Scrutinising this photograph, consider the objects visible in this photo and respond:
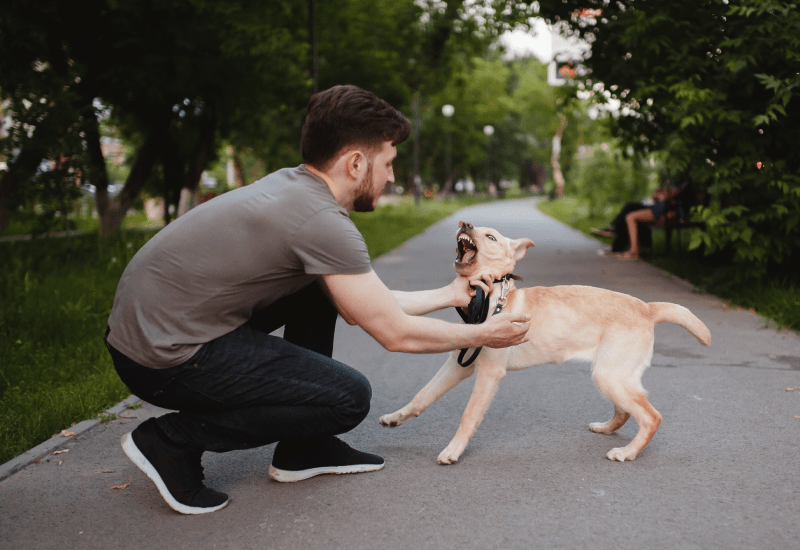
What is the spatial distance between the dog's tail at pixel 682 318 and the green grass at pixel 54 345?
347 cm

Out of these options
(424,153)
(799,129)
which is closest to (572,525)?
(799,129)

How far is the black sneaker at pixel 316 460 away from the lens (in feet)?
11.2

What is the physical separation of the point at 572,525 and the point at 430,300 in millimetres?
1269

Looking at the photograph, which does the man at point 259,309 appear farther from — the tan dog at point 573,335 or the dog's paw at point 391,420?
the dog's paw at point 391,420

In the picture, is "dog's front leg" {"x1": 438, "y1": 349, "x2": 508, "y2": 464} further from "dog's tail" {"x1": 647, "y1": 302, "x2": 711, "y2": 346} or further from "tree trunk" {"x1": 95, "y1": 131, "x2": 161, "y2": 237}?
"tree trunk" {"x1": 95, "y1": 131, "x2": 161, "y2": 237}

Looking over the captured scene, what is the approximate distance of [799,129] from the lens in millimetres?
7520

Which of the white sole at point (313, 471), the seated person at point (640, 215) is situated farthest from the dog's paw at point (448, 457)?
the seated person at point (640, 215)

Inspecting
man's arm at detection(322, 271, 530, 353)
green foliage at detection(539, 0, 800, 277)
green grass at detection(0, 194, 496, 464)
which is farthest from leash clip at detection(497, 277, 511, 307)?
green foliage at detection(539, 0, 800, 277)

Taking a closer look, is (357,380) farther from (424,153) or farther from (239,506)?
(424,153)

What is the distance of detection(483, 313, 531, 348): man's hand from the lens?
317 cm

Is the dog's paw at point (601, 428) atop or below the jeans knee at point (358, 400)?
below

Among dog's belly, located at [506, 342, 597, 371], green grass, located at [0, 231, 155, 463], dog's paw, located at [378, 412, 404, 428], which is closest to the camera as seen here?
dog's belly, located at [506, 342, 597, 371]

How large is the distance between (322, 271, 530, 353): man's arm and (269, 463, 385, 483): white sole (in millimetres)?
809

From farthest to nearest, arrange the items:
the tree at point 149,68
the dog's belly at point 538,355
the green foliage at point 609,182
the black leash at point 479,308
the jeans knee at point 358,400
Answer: the green foliage at point 609,182
the tree at point 149,68
the dog's belly at point 538,355
the black leash at point 479,308
the jeans knee at point 358,400
